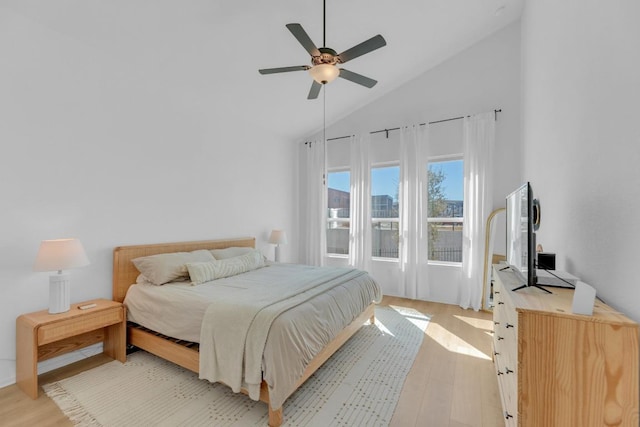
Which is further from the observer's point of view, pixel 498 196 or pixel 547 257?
pixel 498 196

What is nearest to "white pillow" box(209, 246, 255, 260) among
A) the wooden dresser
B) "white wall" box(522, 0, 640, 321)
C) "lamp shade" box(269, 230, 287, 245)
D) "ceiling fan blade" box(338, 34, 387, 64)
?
"lamp shade" box(269, 230, 287, 245)

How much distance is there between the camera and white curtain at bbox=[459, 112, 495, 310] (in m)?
3.98

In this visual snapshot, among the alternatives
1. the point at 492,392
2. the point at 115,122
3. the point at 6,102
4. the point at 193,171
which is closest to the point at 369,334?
the point at 492,392

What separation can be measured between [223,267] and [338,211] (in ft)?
9.09

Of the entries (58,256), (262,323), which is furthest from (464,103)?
(58,256)

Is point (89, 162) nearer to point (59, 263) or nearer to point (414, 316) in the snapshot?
point (59, 263)

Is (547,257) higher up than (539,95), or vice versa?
(539,95)

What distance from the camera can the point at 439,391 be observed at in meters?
2.16

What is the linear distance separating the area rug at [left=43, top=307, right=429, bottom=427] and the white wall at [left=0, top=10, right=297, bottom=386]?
73 centimetres

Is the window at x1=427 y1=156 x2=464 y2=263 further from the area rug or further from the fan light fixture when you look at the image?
the fan light fixture

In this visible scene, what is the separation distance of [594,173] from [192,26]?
3.34 metres

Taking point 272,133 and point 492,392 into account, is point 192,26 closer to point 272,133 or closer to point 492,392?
point 272,133

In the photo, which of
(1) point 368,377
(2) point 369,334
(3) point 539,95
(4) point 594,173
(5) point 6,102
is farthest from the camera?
(2) point 369,334

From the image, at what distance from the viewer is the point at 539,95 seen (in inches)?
109
